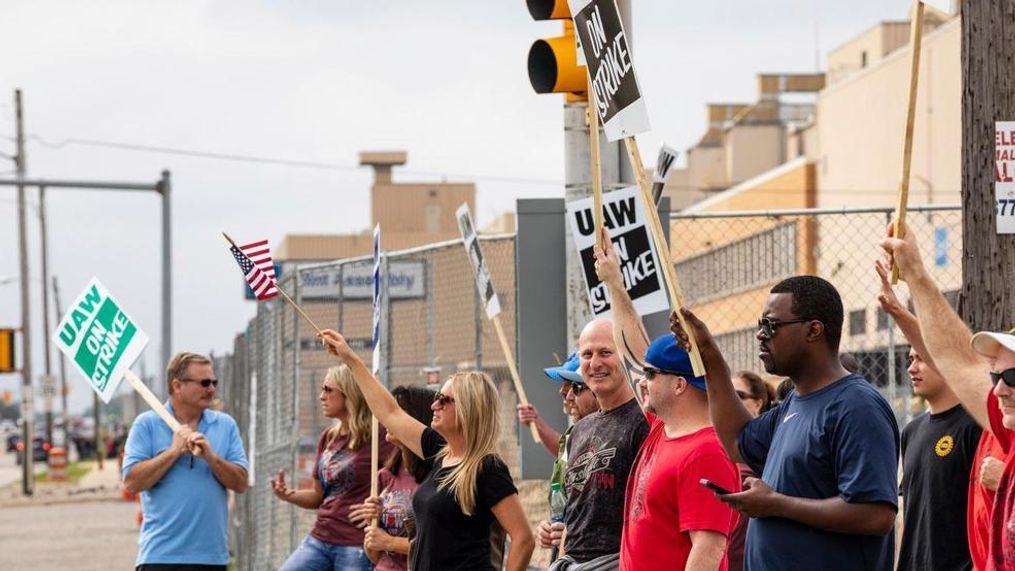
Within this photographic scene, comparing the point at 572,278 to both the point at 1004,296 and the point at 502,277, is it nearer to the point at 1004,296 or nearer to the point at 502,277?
the point at 1004,296

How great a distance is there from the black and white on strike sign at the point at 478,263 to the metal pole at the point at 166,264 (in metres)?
15.7

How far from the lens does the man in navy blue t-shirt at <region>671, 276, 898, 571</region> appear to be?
16.1 ft

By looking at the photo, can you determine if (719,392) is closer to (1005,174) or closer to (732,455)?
(732,455)

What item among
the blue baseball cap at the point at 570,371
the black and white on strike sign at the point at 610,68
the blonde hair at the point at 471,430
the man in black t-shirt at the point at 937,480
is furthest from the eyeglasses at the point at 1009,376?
the blonde hair at the point at 471,430

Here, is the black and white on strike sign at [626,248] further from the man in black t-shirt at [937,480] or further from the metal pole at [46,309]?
the metal pole at [46,309]

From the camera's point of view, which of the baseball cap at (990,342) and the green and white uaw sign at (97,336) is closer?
the baseball cap at (990,342)

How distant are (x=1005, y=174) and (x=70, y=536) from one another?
2139 centimetres

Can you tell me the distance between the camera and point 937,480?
5766 mm

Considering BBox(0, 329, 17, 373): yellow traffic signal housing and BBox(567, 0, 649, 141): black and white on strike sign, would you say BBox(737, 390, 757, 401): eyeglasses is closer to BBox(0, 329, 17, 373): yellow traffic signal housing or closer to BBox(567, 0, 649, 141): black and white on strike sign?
BBox(567, 0, 649, 141): black and white on strike sign

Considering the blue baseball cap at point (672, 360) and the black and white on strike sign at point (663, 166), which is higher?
the black and white on strike sign at point (663, 166)

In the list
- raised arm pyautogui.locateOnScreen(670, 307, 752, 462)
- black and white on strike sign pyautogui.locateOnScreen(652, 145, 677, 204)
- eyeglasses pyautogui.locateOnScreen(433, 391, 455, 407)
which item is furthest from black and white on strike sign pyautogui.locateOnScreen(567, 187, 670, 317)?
raised arm pyautogui.locateOnScreen(670, 307, 752, 462)

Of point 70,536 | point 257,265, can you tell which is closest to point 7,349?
point 70,536

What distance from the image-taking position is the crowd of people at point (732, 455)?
193 inches

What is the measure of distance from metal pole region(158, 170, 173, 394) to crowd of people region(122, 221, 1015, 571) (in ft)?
54.6
